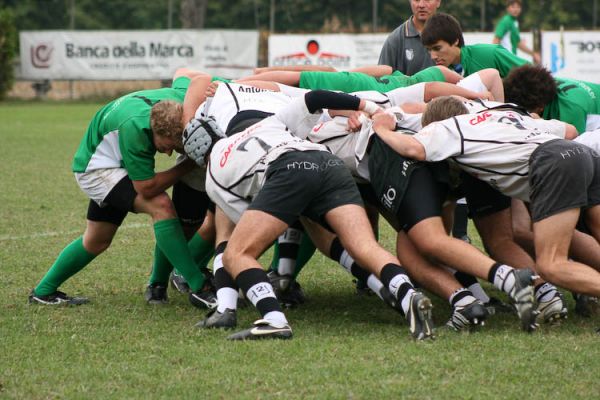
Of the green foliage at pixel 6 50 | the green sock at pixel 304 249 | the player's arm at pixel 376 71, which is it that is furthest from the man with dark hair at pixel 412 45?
the green foliage at pixel 6 50

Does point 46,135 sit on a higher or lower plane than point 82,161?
lower

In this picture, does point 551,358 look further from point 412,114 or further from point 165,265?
point 165,265

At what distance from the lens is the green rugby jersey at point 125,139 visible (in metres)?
6.02

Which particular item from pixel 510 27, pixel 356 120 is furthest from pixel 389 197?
pixel 510 27

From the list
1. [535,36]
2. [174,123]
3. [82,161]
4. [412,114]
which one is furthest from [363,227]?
[535,36]

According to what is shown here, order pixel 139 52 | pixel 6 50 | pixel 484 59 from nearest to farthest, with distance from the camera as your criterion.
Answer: pixel 484 59, pixel 6 50, pixel 139 52

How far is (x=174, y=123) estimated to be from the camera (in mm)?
5906

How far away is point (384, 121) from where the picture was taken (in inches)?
221

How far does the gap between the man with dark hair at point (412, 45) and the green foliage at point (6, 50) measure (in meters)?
21.0

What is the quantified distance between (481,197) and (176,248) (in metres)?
1.79

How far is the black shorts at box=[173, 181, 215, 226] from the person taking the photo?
660 cm

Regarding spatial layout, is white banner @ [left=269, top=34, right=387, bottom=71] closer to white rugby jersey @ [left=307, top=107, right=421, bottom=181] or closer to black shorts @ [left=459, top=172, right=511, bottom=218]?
white rugby jersey @ [left=307, top=107, right=421, bottom=181]

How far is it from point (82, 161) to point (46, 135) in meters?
12.9

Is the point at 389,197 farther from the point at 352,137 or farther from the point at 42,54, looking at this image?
the point at 42,54
